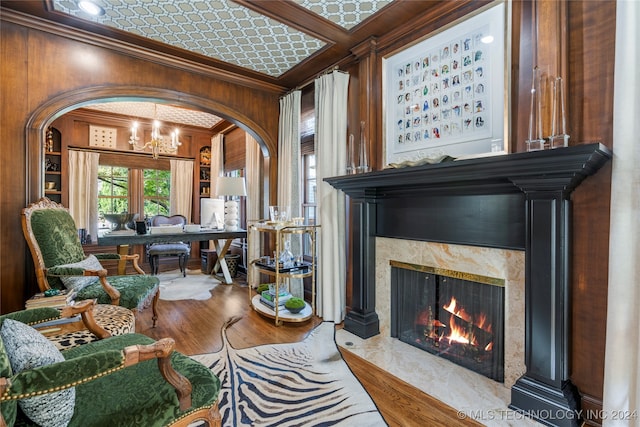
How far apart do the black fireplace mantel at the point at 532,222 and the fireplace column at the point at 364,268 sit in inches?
17.4

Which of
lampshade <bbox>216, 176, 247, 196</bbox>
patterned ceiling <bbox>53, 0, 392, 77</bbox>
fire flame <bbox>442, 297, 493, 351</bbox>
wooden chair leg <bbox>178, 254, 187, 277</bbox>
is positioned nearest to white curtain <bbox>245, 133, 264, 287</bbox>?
lampshade <bbox>216, 176, 247, 196</bbox>

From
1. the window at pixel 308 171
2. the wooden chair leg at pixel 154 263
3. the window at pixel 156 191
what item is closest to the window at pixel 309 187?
the window at pixel 308 171

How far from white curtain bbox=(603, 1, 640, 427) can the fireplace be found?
2.00 feet

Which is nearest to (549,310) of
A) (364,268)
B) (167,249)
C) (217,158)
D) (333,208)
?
(364,268)

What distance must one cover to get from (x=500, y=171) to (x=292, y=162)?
256 cm

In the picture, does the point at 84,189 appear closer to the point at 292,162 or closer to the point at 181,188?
the point at 181,188

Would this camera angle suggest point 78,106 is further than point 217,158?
No

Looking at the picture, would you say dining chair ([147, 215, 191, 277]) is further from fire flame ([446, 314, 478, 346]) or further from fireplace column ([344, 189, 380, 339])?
fire flame ([446, 314, 478, 346])

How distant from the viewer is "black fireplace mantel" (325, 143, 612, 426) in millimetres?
1629

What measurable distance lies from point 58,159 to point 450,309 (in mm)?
6341

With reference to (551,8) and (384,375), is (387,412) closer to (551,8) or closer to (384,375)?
(384,375)

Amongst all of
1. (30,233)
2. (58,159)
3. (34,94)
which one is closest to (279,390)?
(30,233)

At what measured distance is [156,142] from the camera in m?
4.52

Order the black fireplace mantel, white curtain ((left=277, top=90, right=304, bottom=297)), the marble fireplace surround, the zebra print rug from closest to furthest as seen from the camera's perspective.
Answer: the black fireplace mantel, the zebra print rug, the marble fireplace surround, white curtain ((left=277, top=90, right=304, bottom=297))
